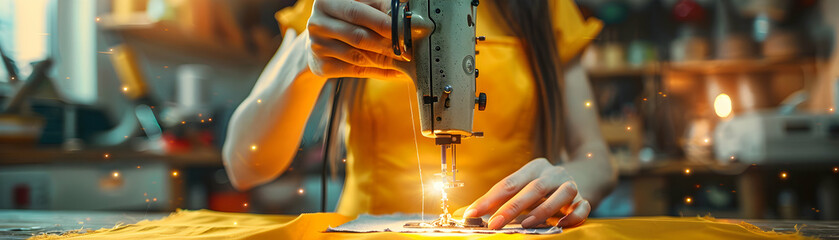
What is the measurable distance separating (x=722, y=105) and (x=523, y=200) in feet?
7.38

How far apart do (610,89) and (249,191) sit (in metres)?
1.59

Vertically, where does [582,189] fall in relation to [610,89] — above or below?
below

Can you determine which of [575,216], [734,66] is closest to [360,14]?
[575,216]

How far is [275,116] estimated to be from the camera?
98cm

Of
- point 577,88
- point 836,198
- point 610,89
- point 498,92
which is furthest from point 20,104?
point 836,198

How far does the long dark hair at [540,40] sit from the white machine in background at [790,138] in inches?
53.3

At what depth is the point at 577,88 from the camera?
1159mm

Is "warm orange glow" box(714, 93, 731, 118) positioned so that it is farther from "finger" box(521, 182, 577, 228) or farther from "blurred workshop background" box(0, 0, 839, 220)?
"finger" box(521, 182, 577, 228)

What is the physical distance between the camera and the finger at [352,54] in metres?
0.72

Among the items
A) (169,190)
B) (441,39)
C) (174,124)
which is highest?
(441,39)

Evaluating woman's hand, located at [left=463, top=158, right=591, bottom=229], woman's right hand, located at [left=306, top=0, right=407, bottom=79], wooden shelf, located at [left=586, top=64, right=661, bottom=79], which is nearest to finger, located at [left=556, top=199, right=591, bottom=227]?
woman's hand, located at [left=463, top=158, right=591, bottom=229]

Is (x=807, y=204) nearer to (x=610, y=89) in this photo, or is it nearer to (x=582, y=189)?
(x=610, y=89)

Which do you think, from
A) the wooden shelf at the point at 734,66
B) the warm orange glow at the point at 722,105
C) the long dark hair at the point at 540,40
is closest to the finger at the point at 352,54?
the long dark hair at the point at 540,40

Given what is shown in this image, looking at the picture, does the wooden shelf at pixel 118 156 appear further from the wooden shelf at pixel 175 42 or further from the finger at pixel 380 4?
Result: the finger at pixel 380 4
